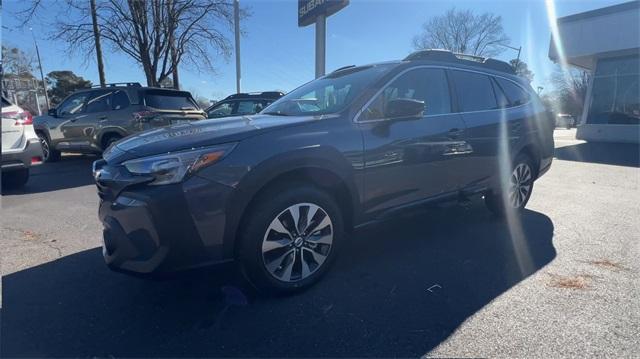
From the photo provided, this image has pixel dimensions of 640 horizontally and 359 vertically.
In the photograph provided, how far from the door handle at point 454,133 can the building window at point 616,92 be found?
17.1m

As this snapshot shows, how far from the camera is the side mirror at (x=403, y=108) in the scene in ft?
10.3

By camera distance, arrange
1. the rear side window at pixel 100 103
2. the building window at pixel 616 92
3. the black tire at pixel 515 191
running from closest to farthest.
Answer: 1. the black tire at pixel 515 191
2. the rear side window at pixel 100 103
3. the building window at pixel 616 92

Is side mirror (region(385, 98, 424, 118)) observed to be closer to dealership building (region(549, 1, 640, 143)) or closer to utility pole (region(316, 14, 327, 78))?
utility pole (region(316, 14, 327, 78))

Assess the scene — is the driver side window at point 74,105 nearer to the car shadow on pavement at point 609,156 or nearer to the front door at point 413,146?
the front door at point 413,146

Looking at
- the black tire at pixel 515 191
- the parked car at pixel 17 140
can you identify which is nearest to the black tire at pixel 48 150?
the parked car at pixel 17 140

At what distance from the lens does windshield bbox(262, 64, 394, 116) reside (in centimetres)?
334

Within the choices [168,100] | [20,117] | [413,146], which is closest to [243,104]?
[168,100]

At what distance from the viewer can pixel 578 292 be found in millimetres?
2934

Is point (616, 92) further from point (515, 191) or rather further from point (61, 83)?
point (61, 83)

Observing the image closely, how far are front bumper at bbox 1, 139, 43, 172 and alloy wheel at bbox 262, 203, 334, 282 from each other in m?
5.30

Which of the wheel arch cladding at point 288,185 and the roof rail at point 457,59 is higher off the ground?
the roof rail at point 457,59

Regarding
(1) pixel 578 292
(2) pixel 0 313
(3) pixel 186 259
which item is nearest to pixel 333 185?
(3) pixel 186 259

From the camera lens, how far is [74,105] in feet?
29.5

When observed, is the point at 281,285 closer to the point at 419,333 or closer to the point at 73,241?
the point at 419,333
